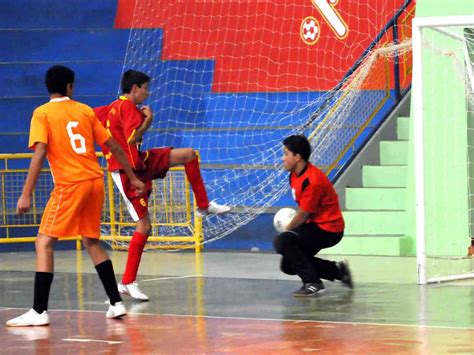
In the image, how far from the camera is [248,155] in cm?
1819

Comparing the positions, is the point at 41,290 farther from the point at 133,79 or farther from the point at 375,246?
the point at 375,246

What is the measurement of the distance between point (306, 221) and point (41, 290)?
9.37 feet

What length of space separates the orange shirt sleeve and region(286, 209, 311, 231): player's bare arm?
2.74 meters

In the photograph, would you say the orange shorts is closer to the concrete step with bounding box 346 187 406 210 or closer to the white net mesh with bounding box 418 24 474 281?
the white net mesh with bounding box 418 24 474 281

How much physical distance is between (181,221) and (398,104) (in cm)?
341

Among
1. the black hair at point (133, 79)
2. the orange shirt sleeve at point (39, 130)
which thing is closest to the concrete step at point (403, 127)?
the black hair at point (133, 79)

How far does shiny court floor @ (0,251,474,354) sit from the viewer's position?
8609mm

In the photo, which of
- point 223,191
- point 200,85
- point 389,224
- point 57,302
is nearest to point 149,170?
point 57,302

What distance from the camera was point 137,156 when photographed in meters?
11.2

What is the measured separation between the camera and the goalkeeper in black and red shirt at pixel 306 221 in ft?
37.2

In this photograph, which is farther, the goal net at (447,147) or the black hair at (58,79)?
the goal net at (447,147)

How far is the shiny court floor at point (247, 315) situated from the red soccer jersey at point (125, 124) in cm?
127

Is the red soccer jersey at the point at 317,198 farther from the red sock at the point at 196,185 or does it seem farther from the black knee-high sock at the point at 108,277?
the black knee-high sock at the point at 108,277

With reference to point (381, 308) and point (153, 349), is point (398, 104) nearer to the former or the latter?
point (381, 308)
